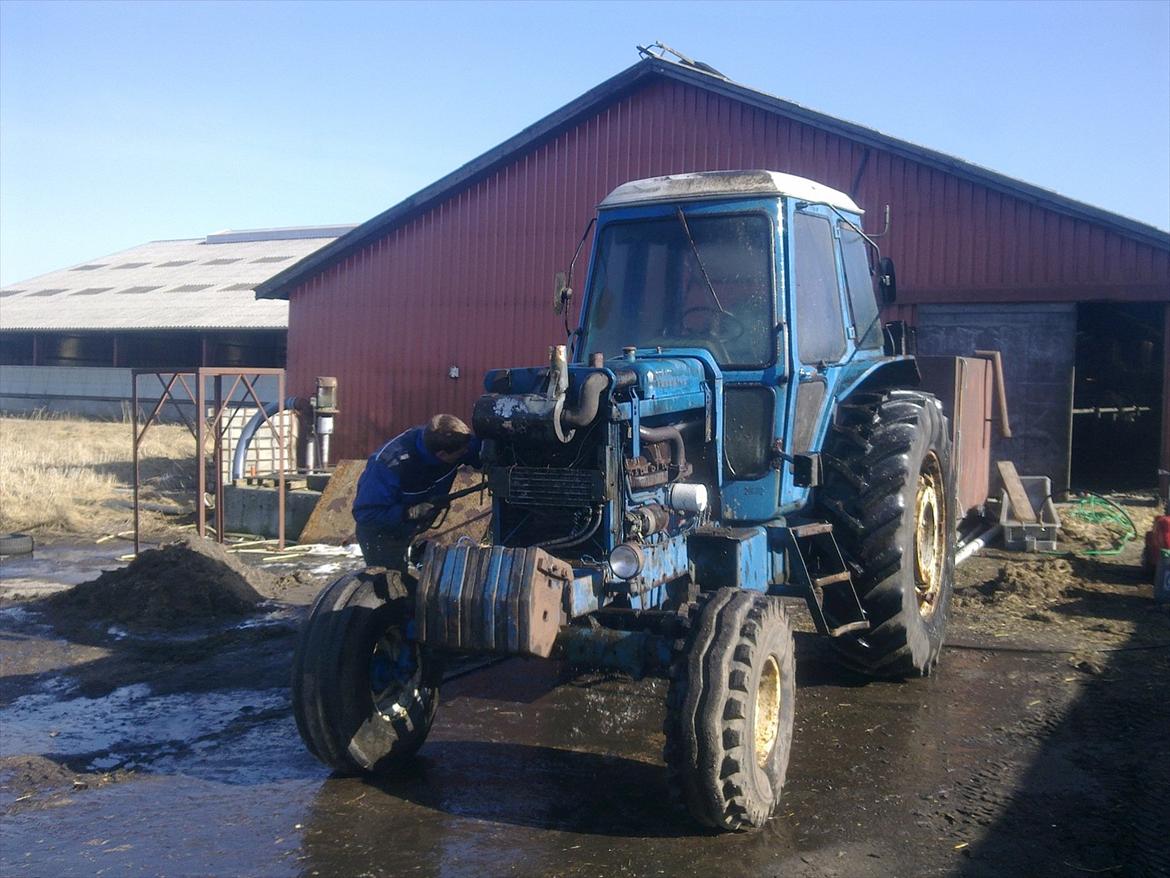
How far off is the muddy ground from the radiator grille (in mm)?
1263

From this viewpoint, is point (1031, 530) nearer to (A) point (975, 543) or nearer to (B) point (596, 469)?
(A) point (975, 543)

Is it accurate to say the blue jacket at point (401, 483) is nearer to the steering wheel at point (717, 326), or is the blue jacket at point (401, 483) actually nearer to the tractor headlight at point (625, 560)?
A: the steering wheel at point (717, 326)

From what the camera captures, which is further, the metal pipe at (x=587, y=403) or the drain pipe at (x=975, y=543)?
the drain pipe at (x=975, y=543)

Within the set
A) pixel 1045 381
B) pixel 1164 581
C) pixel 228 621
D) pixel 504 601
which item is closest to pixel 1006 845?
pixel 504 601

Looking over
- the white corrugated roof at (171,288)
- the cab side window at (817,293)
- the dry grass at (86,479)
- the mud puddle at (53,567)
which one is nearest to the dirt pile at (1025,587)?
the cab side window at (817,293)

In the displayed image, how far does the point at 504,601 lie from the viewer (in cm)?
412

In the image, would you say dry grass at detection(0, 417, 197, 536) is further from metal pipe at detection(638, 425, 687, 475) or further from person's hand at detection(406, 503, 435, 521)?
metal pipe at detection(638, 425, 687, 475)

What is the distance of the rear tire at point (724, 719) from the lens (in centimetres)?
396

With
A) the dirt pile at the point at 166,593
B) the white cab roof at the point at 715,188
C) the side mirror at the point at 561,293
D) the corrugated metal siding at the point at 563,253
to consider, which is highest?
the corrugated metal siding at the point at 563,253

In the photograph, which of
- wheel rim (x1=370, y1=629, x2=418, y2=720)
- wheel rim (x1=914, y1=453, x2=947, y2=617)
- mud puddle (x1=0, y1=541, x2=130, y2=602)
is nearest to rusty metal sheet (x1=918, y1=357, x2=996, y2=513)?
wheel rim (x1=914, y1=453, x2=947, y2=617)

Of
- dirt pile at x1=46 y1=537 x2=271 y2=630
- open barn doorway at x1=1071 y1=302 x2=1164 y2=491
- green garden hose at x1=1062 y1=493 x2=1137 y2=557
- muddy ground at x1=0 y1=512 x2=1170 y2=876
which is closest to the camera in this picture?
muddy ground at x1=0 y1=512 x2=1170 y2=876

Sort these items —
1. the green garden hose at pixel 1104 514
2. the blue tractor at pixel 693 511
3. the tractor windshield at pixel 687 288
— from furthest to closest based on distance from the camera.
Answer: the green garden hose at pixel 1104 514, the tractor windshield at pixel 687 288, the blue tractor at pixel 693 511

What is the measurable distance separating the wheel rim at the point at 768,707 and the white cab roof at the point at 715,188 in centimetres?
247

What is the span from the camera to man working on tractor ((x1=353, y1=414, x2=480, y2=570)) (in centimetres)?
605
